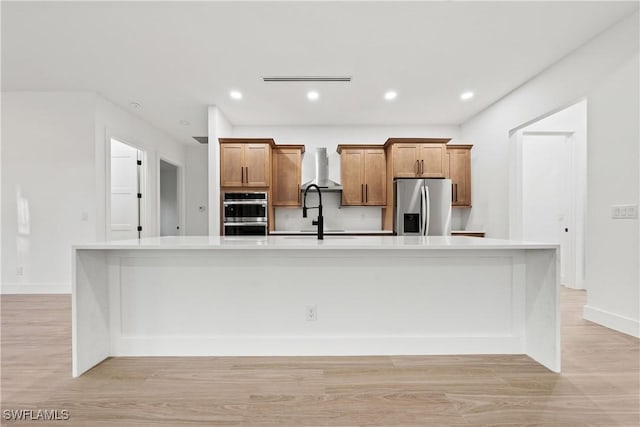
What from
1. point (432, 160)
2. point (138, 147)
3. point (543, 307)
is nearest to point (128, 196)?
point (138, 147)

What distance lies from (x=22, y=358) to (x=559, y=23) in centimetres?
489

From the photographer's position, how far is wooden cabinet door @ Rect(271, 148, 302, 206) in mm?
5191

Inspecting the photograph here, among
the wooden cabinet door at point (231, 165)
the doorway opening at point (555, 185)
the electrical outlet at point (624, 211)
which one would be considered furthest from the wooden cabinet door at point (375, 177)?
the electrical outlet at point (624, 211)

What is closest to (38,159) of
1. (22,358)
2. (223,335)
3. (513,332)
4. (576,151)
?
(22,358)

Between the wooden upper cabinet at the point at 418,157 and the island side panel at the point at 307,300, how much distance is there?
294cm

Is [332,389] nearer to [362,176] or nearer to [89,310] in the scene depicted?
[89,310]

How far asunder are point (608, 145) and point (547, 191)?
217cm

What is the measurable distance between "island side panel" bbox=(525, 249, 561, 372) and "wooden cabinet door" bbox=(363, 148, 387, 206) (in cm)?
316

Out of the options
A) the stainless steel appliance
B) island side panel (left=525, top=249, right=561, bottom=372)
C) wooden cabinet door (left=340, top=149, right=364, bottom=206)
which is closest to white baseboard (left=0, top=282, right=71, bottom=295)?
the stainless steel appliance

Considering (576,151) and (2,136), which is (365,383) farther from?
(2,136)

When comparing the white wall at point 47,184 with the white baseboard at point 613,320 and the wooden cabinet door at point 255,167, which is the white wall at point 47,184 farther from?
the white baseboard at point 613,320

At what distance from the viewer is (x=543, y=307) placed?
2055 mm

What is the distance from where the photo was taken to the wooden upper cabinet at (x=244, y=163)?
188 inches

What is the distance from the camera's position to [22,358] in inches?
86.9
